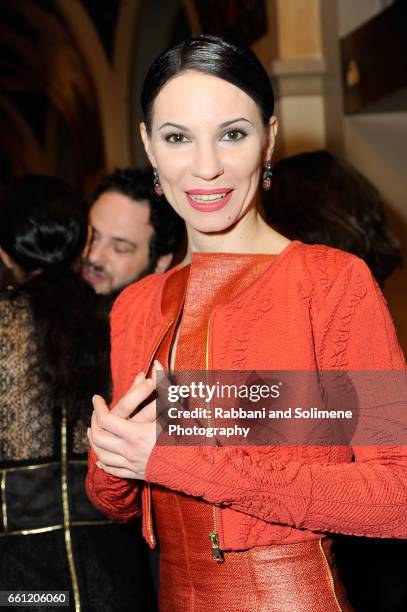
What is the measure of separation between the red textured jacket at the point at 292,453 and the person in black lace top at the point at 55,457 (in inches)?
15.8

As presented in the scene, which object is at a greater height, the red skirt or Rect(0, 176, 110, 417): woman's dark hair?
Rect(0, 176, 110, 417): woman's dark hair

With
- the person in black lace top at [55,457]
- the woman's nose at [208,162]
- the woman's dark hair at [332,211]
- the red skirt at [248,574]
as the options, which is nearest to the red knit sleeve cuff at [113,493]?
the red skirt at [248,574]

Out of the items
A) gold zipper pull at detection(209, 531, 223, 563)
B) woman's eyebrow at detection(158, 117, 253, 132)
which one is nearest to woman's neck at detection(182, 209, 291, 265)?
woman's eyebrow at detection(158, 117, 253, 132)

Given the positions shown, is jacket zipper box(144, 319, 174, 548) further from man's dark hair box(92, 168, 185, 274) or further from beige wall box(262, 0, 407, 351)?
beige wall box(262, 0, 407, 351)

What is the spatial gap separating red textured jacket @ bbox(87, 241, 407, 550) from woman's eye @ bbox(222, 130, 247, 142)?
26cm

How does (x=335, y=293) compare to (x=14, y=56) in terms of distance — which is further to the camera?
(x=14, y=56)

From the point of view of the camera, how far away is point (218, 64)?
197 cm

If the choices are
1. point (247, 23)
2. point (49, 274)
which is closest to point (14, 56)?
point (247, 23)

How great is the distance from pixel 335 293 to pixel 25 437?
1102 mm

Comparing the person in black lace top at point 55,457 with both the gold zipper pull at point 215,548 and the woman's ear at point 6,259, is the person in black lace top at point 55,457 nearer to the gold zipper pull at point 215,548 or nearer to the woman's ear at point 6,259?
the woman's ear at point 6,259

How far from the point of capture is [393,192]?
A: 594 centimetres

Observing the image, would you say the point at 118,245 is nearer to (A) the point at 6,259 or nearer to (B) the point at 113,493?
(A) the point at 6,259

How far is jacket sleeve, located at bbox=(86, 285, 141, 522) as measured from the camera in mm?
2092

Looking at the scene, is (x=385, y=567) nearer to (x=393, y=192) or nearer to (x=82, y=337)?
(x=82, y=337)
